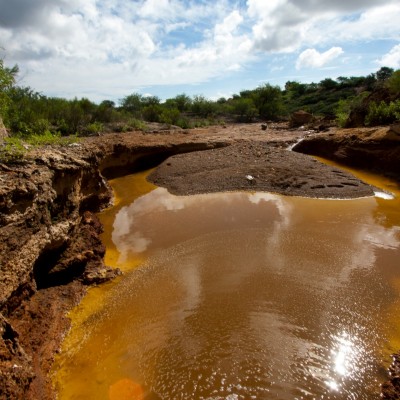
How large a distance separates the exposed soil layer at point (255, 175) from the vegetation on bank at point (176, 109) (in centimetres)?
409

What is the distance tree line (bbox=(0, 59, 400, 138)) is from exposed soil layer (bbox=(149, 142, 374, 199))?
429cm

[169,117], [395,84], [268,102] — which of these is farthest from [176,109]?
[395,84]

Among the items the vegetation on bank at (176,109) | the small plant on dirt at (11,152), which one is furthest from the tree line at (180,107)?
the small plant on dirt at (11,152)

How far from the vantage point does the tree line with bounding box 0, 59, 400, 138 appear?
14.2m

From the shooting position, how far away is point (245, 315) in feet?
15.4

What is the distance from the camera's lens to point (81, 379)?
380cm

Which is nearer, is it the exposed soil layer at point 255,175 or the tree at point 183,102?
the exposed soil layer at point 255,175

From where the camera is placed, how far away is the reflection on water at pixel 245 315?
3.68m

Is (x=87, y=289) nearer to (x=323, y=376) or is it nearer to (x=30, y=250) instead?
(x=30, y=250)

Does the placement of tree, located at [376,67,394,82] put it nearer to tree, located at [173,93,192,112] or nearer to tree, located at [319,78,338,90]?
tree, located at [319,78,338,90]

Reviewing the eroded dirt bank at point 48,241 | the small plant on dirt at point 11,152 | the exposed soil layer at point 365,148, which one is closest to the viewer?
the eroded dirt bank at point 48,241

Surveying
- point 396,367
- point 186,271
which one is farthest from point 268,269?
point 396,367

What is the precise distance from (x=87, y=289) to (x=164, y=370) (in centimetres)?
231

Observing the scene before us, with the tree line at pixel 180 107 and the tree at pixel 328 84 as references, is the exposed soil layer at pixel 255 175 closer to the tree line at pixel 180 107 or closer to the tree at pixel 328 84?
the tree line at pixel 180 107
